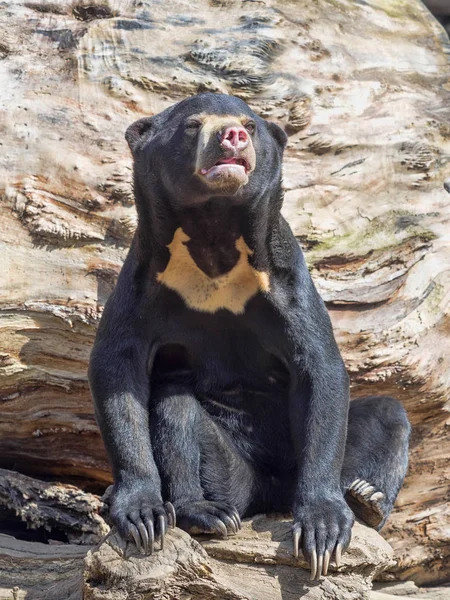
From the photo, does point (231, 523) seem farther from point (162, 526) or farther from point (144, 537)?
point (144, 537)

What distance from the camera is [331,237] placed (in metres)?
7.09

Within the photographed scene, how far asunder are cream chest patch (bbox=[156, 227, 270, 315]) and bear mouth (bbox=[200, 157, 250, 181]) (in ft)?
1.78

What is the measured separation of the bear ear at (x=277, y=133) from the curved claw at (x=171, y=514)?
222 cm

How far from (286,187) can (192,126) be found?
172 cm

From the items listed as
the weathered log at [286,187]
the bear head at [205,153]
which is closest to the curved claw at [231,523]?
the bear head at [205,153]

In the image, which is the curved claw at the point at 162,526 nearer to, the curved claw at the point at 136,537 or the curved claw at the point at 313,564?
the curved claw at the point at 136,537

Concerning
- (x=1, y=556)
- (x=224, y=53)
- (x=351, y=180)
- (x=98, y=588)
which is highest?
(x=224, y=53)

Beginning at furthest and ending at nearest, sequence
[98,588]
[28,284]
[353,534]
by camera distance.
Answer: [28,284] < [353,534] < [98,588]

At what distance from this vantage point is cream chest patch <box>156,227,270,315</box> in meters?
5.74

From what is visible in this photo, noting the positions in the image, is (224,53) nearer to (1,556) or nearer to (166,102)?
(166,102)

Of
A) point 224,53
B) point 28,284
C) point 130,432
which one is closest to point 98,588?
point 130,432

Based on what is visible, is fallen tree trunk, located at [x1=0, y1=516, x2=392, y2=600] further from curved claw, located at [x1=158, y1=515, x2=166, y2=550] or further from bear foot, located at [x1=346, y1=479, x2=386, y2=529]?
bear foot, located at [x1=346, y1=479, x2=386, y2=529]

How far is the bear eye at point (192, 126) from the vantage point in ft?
18.1

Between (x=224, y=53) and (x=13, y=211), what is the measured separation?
6.04ft
